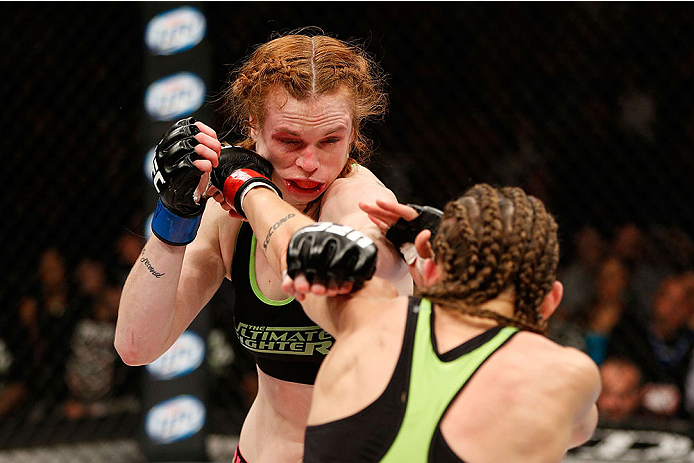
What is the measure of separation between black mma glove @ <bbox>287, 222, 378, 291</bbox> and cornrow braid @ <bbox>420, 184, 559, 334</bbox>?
9cm

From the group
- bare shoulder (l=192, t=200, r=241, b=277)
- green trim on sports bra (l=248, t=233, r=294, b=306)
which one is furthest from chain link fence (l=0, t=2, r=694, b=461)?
green trim on sports bra (l=248, t=233, r=294, b=306)

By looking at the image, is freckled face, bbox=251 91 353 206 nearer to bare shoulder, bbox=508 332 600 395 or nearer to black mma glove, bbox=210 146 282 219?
black mma glove, bbox=210 146 282 219

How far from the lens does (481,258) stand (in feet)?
3.39

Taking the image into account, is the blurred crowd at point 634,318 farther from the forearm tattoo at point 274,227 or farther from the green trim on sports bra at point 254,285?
the forearm tattoo at point 274,227

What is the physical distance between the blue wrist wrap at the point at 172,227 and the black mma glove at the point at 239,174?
8 centimetres

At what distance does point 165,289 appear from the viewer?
1441 millimetres

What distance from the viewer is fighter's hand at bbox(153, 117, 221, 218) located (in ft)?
4.38

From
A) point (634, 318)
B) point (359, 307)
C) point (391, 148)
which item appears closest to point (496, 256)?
point (359, 307)

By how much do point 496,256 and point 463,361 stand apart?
0.14 metres

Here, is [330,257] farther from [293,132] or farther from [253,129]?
[253,129]

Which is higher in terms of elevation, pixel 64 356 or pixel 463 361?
pixel 463 361

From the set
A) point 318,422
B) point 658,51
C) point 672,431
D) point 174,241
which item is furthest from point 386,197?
point 658,51

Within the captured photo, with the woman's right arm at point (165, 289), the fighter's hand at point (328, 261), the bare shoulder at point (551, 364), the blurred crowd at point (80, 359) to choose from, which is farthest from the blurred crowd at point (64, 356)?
the bare shoulder at point (551, 364)

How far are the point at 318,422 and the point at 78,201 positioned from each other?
256 cm
